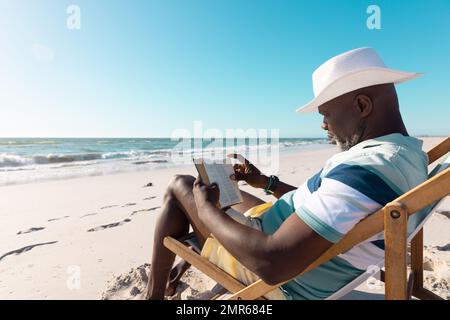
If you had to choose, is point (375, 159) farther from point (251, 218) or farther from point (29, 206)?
point (29, 206)

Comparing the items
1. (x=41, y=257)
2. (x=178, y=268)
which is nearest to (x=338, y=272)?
(x=178, y=268)

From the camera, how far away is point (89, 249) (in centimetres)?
340

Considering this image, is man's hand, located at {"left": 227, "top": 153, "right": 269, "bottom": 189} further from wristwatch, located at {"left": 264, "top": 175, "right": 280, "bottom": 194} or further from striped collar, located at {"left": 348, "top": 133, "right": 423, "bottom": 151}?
striped collar, located at {"left": 348, "top": 133, "right": 423, "bottom": 151}

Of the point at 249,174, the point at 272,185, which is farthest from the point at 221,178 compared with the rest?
the point at 272,185

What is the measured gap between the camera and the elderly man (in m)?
1.10

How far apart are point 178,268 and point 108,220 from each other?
2529 millimetres

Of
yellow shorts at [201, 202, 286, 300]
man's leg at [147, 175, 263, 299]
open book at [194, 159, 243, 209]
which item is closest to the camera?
yellow shorts at [201, 202, 286, 300]

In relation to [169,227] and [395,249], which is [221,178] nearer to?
[169,227]

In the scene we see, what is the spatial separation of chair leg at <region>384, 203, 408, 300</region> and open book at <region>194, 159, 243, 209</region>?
0.86 meters

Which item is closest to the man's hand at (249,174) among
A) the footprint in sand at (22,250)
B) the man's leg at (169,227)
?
the man's leg at (169,227)

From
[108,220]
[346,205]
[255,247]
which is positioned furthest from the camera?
[108,220]

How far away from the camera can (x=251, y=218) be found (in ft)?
5.89

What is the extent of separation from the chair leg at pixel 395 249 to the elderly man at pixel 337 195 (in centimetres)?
6

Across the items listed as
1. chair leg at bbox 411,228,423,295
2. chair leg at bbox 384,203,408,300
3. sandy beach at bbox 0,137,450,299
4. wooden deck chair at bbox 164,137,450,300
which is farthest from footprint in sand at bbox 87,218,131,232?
chair leg at bbox 384,203,408,300
